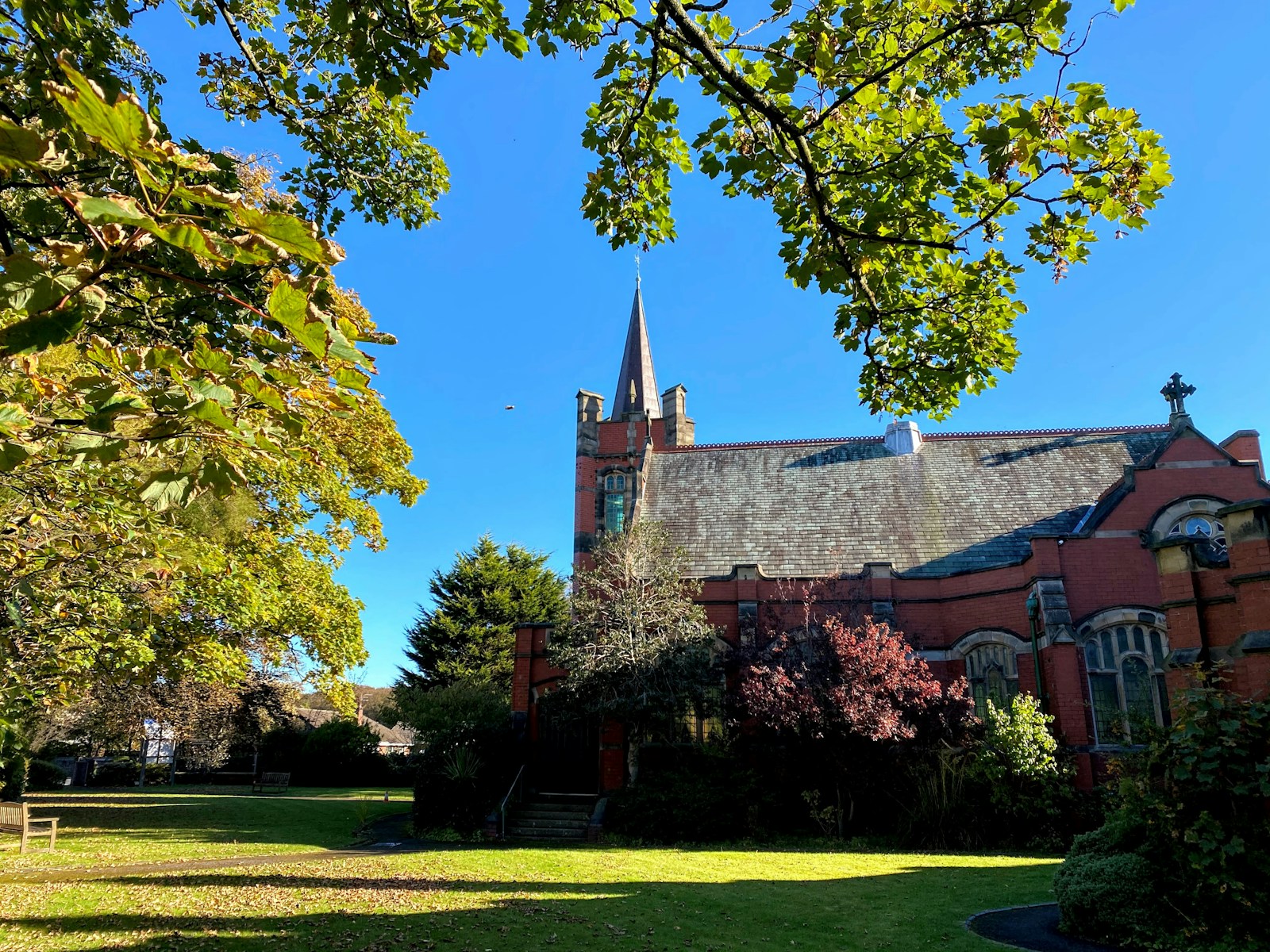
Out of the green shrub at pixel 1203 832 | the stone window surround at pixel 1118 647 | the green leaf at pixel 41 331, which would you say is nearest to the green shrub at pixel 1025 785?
the stone window surround at pixel 1118 647

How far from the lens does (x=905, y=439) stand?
86.0 ft

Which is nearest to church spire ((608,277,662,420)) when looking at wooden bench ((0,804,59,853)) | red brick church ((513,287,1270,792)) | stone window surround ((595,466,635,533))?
red brick church ((513,287,1270,792))

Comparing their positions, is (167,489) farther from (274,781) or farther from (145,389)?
(274,781)

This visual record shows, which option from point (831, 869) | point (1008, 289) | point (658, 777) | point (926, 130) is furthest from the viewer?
point (658, 777)

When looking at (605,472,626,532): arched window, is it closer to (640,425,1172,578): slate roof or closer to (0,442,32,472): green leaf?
(640,425,1172,578): slate roof

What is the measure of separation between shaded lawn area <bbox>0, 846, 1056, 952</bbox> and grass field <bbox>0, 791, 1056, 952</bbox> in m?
0.03

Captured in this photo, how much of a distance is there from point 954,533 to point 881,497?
98.7 inches

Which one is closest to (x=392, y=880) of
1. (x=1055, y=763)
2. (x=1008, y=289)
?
(x=1008, y=289)

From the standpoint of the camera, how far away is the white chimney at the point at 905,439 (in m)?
26.1

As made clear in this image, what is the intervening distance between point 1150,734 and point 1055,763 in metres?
8.68

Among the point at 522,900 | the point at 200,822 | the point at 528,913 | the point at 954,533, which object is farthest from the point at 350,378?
the point at 954,533

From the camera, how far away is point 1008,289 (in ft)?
20.4

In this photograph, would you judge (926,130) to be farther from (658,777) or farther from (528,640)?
(528,640)

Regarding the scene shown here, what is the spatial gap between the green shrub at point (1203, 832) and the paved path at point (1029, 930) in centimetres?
26
